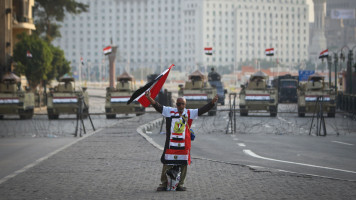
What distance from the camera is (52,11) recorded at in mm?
62562

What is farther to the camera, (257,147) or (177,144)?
(257,147)

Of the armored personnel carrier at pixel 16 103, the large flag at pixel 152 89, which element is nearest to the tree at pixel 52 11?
the armored personnel carrier at pixel 16 103

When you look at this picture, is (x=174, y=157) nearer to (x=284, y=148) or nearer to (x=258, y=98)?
(x=284, y=148)

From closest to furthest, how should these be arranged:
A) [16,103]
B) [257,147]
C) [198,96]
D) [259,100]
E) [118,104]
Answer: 1. [257,147]
2. [16,103]
3. [118,104]
4. [259,100]
5. [198,96]

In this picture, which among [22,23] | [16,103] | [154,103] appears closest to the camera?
[154,103]

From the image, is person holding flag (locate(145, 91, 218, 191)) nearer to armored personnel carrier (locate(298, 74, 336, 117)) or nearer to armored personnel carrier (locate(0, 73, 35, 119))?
armored personnel carrier (locate(298, 74, 336, 117))

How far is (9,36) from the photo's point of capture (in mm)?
52531

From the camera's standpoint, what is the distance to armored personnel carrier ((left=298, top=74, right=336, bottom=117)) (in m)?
31.4

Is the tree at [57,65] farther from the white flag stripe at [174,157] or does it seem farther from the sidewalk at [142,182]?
the white flag stripe at [174,157]

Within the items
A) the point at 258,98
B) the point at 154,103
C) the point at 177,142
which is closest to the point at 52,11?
the point at 258,98

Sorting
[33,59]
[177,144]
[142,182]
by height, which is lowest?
[142,182]

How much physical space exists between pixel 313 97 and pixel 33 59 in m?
26.3

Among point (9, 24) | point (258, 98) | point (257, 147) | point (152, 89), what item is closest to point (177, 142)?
point (152, 89)

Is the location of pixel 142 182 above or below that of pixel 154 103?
below
